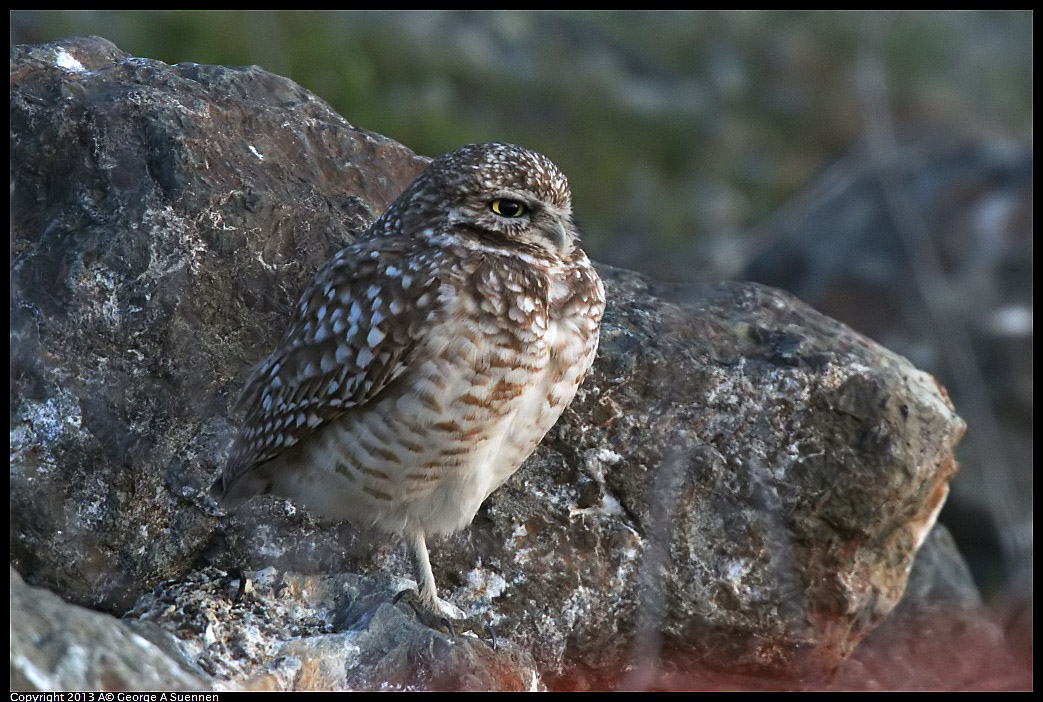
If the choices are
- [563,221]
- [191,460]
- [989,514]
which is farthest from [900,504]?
[989,514]

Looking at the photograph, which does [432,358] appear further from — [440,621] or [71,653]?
[71,653]

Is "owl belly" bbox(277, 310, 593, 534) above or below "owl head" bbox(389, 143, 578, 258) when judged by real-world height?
below

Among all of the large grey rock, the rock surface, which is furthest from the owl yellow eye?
the large grey rock

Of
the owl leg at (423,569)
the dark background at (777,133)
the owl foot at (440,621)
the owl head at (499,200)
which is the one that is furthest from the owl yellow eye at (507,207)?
the dark background at (777,133)

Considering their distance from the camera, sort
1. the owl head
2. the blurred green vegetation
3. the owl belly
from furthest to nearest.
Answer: the blurred green vegetation < the owl head < the owl belly

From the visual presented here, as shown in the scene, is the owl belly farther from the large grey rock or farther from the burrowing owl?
the large grey rock

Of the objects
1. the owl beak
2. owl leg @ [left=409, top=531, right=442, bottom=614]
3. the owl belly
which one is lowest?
owl leg @ [left=409, top=531, right=442, bottom=614]

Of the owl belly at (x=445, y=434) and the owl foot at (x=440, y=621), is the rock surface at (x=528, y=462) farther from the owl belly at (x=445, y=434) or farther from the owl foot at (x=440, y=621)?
the owl belly at (x=445, y=434)
